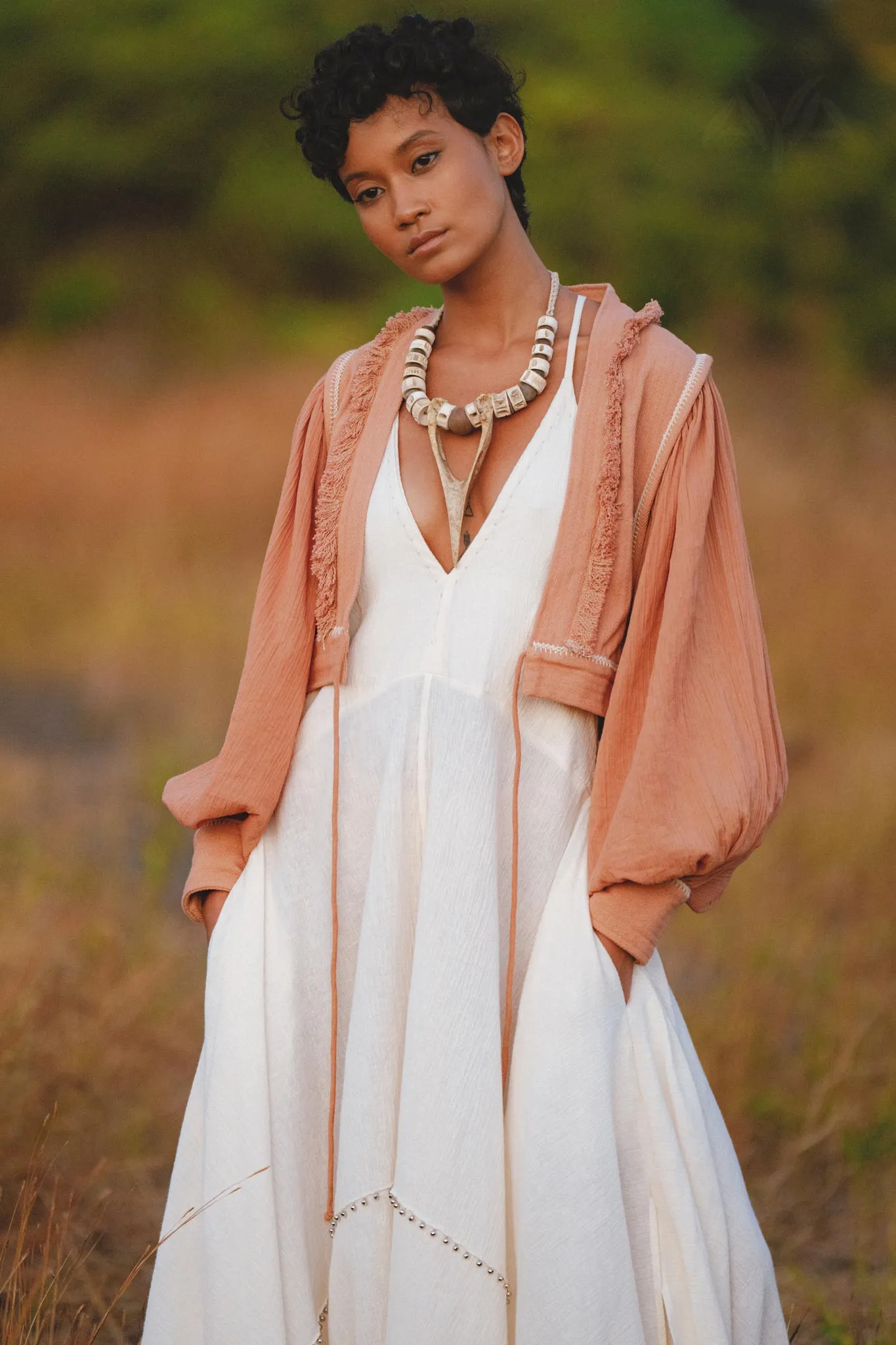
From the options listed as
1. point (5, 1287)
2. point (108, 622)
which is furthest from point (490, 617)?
point (108, 622)

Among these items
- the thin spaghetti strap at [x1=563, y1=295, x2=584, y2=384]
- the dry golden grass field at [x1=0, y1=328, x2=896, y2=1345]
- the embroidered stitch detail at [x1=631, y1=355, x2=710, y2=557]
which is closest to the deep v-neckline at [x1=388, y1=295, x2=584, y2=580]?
the thin spaghetti strap at [x1=563, y1=295, x2=584, y2=384]

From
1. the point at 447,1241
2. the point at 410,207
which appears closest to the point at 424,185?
the point at 410,207

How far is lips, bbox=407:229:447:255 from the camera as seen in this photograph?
187 cm

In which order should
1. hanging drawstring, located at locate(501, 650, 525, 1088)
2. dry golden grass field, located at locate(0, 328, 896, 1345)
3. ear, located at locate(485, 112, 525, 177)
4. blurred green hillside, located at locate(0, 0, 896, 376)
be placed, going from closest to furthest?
hanging drawstring, located at locate(501, 650, 525, 1088)
ear, located at locate(485, 112, 525, 177)
dry golden grass field, located at locate(0, 328, 896, 1345)
blurred green hillside, located at locate(0, 0, 896, 376)

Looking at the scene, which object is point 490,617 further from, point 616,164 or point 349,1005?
point 616,164

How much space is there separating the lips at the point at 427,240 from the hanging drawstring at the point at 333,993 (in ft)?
1.72

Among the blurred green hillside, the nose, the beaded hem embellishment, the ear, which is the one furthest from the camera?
the blurred green hillside

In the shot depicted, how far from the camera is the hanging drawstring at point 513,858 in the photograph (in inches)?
68.8

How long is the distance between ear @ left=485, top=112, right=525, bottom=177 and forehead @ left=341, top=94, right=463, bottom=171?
9 cm

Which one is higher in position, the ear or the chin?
the ear

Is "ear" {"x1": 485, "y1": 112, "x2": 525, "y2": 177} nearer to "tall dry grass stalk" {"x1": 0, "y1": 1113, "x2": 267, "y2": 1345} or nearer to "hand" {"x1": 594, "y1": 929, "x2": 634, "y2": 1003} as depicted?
"hand" {"x1": 594, "y1": 929, "x2": 634, "y2": 1003}

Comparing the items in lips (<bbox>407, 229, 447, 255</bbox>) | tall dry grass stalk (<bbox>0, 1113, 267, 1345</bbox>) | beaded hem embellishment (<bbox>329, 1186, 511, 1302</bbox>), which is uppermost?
lips (<bbox>407, 229, 447, 255</bbox>)

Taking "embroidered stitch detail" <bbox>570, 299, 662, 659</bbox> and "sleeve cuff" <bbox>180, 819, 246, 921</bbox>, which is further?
"sleeve cuff" <bbox>180, 819, 246, 921</bbox>

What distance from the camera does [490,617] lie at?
1.81 meters
